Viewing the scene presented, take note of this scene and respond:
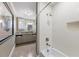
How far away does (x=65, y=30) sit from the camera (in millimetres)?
2512

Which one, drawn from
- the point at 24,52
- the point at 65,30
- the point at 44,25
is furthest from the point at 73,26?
the point at 24,52

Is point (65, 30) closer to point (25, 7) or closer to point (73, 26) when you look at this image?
point (73, 26)

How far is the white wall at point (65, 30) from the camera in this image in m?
2.08

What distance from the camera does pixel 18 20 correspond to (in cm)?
565

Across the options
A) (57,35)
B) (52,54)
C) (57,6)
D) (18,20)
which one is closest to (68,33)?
(57,35)

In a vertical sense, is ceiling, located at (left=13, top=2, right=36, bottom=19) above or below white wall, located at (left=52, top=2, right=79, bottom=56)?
above

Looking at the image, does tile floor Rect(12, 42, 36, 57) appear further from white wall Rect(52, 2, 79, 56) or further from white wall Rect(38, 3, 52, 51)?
white wall Rect(52, 2, 79, 56)

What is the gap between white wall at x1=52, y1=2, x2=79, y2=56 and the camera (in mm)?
2083

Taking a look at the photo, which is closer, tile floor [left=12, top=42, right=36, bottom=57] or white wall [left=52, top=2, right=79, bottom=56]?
white wall [left=52, top=2, right=79, bottom=56]

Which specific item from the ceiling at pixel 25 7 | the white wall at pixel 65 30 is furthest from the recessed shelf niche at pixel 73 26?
the ceiling at pixel 25 7

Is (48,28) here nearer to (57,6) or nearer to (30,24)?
(57,6)

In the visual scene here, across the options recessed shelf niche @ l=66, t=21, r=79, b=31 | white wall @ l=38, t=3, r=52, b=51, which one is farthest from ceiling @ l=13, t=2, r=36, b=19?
recessed shelf niche @ l=66, t=21, r=79, b=31

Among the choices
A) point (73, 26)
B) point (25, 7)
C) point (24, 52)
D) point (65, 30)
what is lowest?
point (24, 52)

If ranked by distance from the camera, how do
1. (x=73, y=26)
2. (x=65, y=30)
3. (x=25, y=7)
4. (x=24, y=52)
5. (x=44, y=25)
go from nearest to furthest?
(x=73, y=26) < (x=65, y=30) < (x=44, y=25) < (x=24, y=52) < (x=25, y=7)
